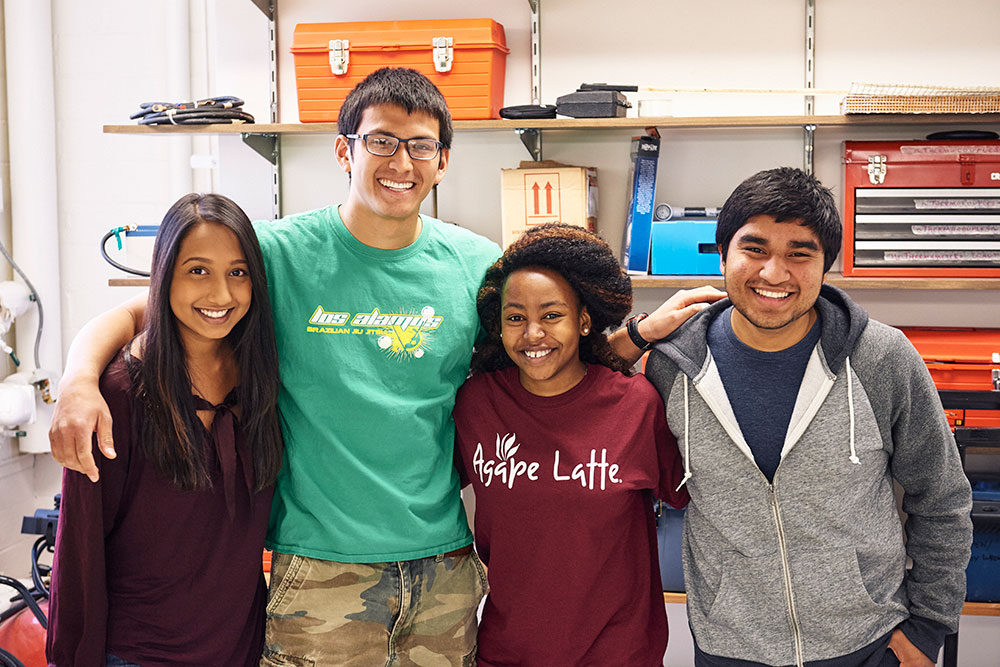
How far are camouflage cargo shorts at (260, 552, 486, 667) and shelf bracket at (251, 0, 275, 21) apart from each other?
6.65ft

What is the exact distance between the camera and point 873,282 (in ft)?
8.68

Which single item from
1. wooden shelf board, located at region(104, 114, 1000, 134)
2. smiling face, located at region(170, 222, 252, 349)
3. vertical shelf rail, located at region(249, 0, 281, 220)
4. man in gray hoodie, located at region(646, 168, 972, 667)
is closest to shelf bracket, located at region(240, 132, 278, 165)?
vertical shelf rail, located at region(249, 0, 281, 220)

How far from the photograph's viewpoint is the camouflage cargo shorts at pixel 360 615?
1705 millimetres

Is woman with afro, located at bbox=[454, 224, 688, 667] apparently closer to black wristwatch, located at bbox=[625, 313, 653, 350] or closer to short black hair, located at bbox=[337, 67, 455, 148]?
black wristwatch, located at bbox=[625, 313, 653, 350]

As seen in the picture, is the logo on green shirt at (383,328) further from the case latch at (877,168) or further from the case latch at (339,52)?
the case latch at (877,168)

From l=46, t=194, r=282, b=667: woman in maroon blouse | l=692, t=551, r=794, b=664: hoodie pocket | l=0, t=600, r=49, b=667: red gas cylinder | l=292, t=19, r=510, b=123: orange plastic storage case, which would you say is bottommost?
l=0, t=600, r=49, b=667: red gas cylinder

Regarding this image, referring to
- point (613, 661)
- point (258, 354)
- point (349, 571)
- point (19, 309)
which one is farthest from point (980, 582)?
point (19, 309)

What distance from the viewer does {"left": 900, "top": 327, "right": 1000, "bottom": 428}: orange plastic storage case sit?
2582mm

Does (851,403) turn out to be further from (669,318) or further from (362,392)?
(362,392)

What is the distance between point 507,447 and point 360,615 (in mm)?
422

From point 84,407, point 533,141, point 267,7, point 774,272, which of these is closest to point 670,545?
point 774,272

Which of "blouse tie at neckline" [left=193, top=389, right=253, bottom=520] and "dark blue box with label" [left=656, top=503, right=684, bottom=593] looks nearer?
"blouse tie at neckline" [left=193, top=389, right=253, bottom=520]

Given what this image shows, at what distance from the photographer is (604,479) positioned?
→ 1.68 metres

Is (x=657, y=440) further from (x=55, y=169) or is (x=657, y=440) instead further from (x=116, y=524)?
(x=55, y=169)
